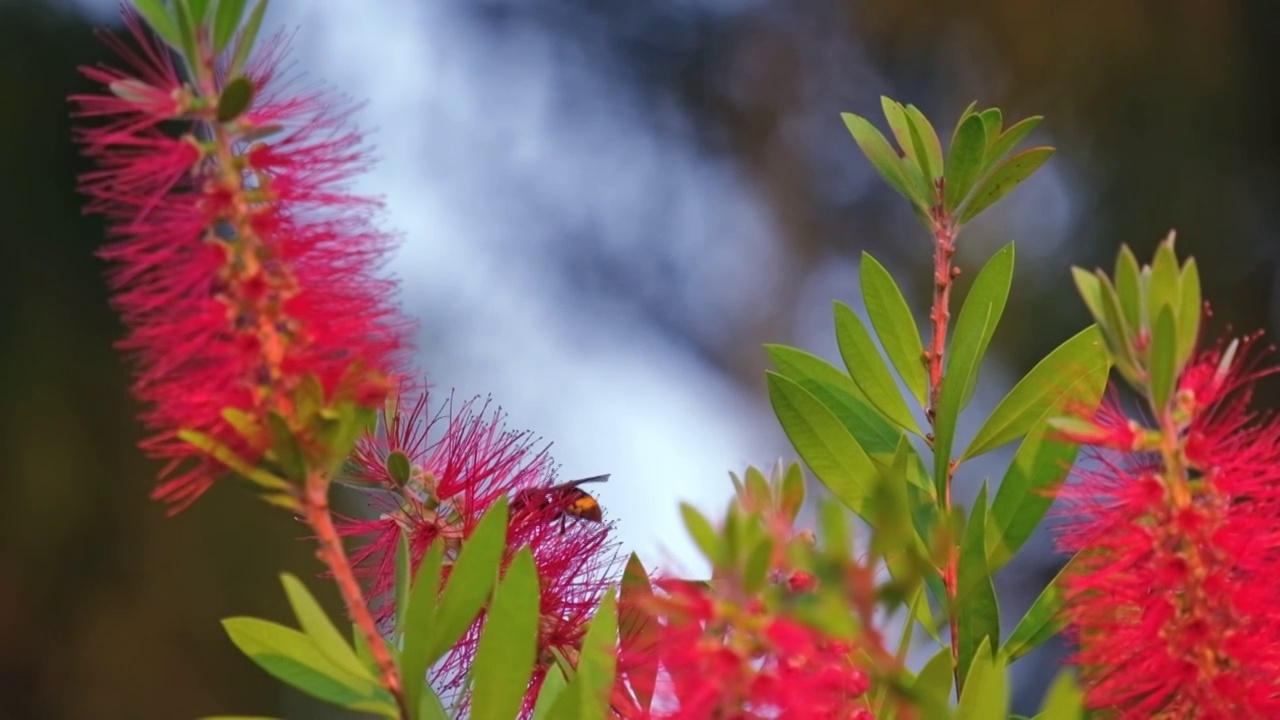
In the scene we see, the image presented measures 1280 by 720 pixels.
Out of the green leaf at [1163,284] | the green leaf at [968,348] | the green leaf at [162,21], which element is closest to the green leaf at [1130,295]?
the green leaf at [1163,284]

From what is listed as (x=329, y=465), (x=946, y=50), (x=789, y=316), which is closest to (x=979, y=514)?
(x=329, y=465)

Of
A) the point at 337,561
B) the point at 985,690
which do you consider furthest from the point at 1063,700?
the point at 337,561

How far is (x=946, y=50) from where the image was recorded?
1924 millimetres

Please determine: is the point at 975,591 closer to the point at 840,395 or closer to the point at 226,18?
the point at 840,395

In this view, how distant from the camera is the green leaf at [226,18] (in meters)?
0.28

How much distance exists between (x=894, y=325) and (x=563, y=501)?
12 centimetres

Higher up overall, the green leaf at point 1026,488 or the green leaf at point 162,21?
the green leaf at point 1026,488

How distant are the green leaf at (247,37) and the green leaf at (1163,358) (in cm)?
19

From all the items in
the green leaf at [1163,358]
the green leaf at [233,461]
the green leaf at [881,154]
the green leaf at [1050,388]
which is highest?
the green leaf at [881,154]

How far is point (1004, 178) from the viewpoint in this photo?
1.23 feet

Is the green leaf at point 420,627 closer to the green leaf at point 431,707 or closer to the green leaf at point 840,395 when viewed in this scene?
the green leaf at point 431,707

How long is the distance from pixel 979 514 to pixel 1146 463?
58 mm

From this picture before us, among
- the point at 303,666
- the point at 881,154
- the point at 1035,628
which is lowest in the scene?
the point at 303,666

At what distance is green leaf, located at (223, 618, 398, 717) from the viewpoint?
286mm
